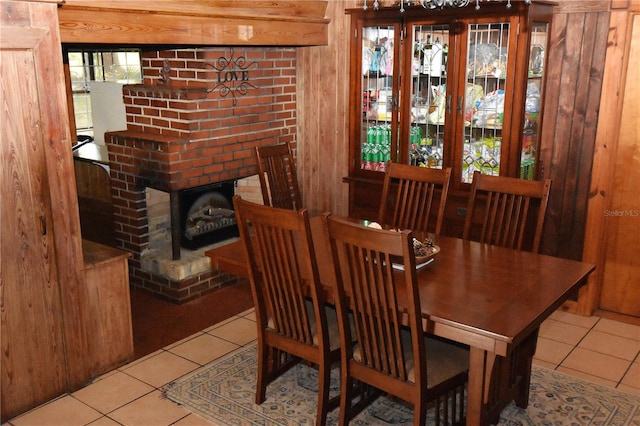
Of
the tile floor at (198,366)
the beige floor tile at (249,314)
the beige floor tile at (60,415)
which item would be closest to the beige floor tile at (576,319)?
the tile floor at (198,366)

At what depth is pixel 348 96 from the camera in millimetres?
4340

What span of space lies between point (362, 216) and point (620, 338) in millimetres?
1776

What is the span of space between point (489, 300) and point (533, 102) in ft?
6.15

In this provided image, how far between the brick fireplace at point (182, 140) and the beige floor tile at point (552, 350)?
2.13 metres

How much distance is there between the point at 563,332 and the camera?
360 centimetres

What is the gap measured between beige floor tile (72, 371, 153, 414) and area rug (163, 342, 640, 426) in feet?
0.49

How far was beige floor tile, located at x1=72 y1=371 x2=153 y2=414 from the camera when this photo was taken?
9.35ft

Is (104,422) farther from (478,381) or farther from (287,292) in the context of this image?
(478,381)

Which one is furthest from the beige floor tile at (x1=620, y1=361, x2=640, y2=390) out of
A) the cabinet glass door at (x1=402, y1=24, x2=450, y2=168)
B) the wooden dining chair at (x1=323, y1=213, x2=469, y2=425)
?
the cabinet glass door at (x1=402, y1=24, x2=450, y2=168)

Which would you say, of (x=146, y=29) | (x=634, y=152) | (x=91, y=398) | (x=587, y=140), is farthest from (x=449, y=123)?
(x=91, y=398)

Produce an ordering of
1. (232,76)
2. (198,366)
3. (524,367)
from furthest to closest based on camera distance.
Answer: (232,76) < (198,366) < (524,367)

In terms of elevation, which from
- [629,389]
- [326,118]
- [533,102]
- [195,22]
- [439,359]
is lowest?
[629,389]

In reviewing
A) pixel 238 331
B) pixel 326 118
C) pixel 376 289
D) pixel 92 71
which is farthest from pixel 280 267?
pixel 92 71

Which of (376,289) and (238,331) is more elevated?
(376,289)
